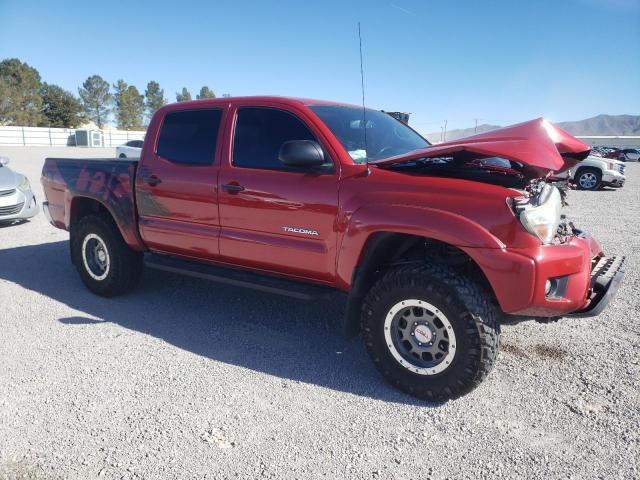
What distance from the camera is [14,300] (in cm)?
501

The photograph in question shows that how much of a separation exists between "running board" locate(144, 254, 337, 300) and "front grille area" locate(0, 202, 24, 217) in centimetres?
504

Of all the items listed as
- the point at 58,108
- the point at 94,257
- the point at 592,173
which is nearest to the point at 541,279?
the point at 94,257

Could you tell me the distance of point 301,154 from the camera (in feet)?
10.8

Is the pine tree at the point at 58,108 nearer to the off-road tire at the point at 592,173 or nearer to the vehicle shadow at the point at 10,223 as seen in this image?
the vehicle shadow at the point at 10,223

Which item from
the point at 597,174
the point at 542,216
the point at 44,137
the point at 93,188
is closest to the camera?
the point at 542,216

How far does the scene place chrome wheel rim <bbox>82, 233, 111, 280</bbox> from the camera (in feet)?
16.6

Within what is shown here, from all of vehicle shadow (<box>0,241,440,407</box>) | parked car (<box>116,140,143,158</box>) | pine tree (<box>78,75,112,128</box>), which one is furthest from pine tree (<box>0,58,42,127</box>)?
vehicle shadow (<box>0,241,440,407</box>)

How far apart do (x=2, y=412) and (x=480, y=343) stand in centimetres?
291

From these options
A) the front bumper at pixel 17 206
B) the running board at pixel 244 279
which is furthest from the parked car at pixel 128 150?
the running board at pixel 244 279

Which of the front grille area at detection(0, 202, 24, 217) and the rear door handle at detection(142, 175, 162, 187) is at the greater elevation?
the rear door handle at detection(142, 175, 162, 187)

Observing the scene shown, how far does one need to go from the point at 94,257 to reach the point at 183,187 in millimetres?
1619

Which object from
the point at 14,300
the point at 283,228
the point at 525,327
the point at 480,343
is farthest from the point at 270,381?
the point at 14,300

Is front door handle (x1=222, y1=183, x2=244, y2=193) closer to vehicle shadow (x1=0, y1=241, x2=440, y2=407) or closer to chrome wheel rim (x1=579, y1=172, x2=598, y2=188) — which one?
vehicle shadow (x1=0, y1=241, x2=440, y2=407)

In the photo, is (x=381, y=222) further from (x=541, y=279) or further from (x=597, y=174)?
(x=597, y=174)
